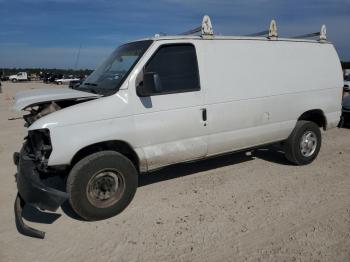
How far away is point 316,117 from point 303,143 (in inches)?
24.2

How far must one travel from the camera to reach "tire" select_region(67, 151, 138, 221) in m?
4.54

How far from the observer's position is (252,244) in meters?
4.09

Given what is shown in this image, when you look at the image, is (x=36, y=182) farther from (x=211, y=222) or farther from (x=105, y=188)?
(x=211, y=222)

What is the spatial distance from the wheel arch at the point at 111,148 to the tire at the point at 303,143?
3002 millimetres

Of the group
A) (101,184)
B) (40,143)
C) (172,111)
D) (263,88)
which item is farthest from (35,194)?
(263,88)

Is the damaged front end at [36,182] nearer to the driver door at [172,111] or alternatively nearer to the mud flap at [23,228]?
the mud flap at [23,228]

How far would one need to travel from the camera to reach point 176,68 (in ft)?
17.3

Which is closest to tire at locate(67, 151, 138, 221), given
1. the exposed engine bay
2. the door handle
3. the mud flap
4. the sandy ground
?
the sandy ground

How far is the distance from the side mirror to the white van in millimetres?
13

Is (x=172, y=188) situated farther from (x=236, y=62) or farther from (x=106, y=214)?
(x=236, y=62)

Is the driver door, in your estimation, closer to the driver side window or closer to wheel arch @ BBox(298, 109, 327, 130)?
the driver side window

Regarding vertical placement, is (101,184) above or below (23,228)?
above

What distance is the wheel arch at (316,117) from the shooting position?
6.92 m

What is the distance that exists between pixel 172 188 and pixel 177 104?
1390mm
